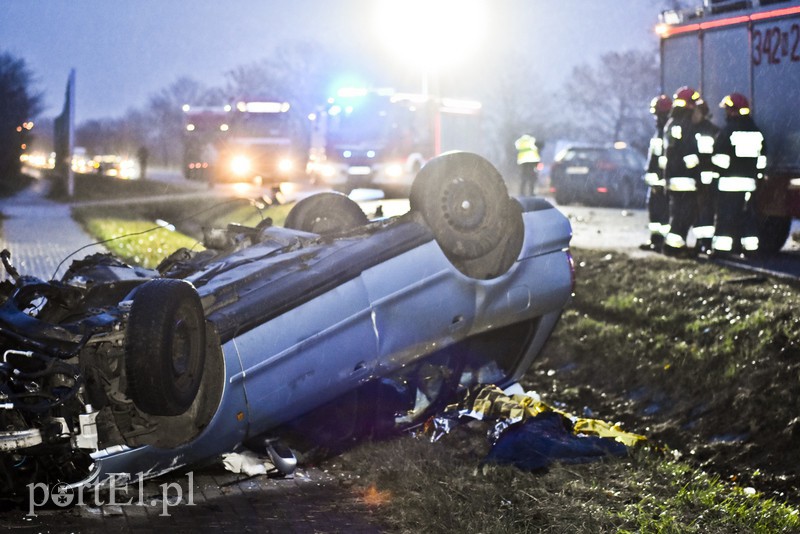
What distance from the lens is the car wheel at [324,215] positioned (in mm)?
6387

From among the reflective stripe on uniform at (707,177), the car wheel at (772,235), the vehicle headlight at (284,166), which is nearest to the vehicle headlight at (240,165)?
the vehicle headlight at (284,166)

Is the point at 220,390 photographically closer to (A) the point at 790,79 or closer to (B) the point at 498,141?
(A) the point at 790,79

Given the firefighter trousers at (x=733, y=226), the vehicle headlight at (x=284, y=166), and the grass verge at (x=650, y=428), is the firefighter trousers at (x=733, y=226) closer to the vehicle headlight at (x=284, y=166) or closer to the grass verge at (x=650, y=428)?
the grass verge at (x=650, y=428)

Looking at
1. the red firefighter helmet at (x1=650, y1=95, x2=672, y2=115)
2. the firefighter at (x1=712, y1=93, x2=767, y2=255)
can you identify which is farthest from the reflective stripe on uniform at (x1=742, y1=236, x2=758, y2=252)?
the red firefighter helmet at (x1=650, y1=95, x2=672, y2=115)

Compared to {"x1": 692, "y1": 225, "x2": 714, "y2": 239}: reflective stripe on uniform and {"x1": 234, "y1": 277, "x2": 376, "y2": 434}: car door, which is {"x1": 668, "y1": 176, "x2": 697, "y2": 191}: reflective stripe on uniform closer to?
{"x1": 692, "y1": 225, "x2": 714, "y2": 239}: reflective stripe on uniform

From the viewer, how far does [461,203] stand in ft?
19.1

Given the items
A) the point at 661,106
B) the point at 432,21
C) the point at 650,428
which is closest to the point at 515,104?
the point at 432,21

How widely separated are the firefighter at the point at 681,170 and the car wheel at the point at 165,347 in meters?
7.74

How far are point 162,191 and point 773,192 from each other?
2837cm

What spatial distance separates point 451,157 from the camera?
5824 millimetres

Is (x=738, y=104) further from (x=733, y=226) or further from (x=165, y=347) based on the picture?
(x=165, y=347)

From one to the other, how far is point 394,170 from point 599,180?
5.54m

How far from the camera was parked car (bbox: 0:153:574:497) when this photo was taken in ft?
14.9

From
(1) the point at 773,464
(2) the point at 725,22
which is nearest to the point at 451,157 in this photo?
(1) the point at 773,464
